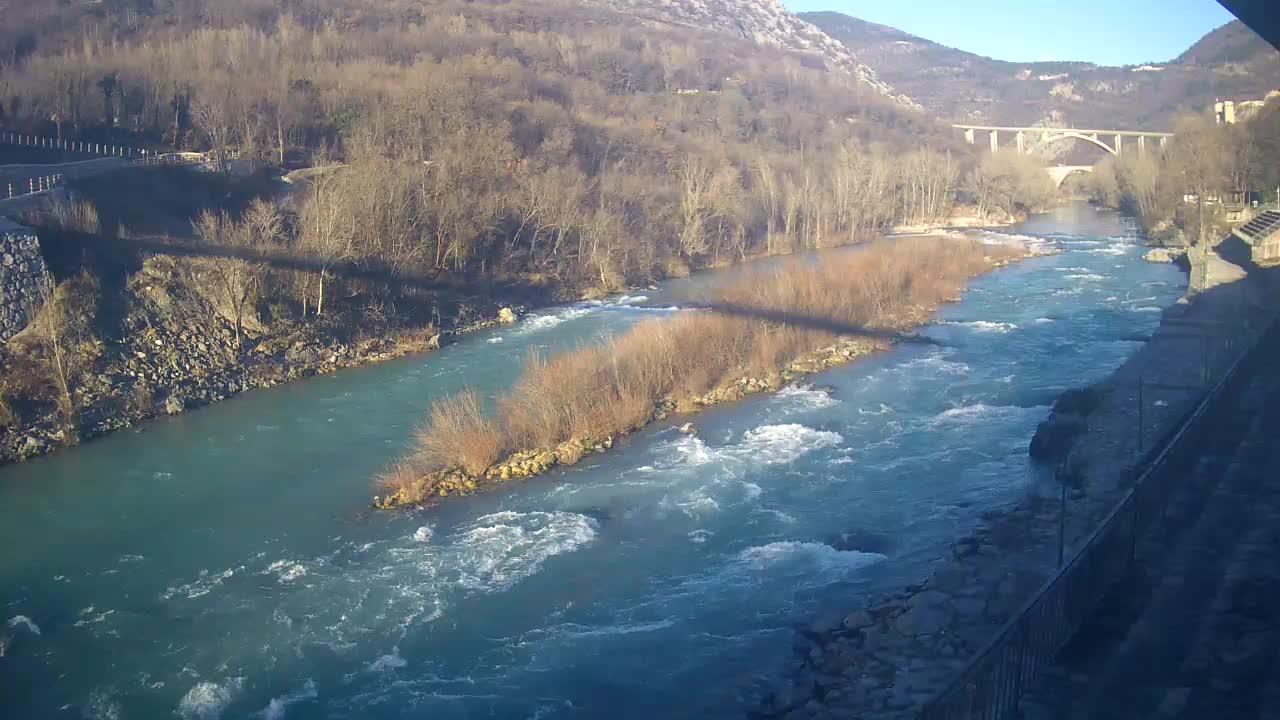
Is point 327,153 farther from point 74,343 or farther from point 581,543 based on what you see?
point 581,543

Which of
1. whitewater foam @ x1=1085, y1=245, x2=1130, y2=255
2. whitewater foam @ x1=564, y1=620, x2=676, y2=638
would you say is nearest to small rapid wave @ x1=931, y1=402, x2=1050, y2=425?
whitewater foam @ x1=564, y1=620, x2=676, y2=638

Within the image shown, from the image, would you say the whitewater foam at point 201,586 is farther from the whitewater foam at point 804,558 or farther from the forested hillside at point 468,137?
the forested hillside at point 468,137

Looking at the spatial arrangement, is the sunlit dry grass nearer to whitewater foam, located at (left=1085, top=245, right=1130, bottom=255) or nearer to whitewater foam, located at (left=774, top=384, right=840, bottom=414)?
whitewater foam, located at (left=774, top=384, right=840, bottom=414)

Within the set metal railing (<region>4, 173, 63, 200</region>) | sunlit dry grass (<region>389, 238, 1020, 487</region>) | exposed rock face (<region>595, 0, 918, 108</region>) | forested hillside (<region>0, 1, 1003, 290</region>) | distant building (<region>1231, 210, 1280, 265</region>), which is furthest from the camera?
exposed rock face (<region>595, 0, 918, 108</region>)

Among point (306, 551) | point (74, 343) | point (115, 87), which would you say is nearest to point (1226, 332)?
point (306, 551)

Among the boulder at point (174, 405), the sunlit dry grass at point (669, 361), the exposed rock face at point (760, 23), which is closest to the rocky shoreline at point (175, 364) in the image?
the boulder at point (174, 405)

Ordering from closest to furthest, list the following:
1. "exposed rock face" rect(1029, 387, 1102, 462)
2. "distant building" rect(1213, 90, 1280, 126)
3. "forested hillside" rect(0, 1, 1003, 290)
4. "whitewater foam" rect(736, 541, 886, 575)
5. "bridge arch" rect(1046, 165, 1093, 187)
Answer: "whitewater foam" rect(736, 541, 886, 575) < "exposed rock face" rect(1029, 387, 1102, 462) < "forested hillside" rect(0, 1, 1003, 290) < "distant building" rect(1213, 90, 1280, 126) < "bridge arch" rect(1046, 165, 1093, 187)

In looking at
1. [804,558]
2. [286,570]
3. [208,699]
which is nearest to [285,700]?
[208,699]
